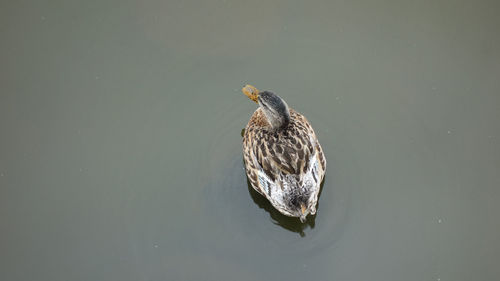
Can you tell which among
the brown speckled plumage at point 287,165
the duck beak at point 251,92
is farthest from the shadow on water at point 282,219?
the duck beak at point 251,92

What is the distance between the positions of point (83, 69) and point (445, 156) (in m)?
3.65

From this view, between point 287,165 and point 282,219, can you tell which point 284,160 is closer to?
point 287,165

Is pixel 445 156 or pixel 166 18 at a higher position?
pixel 166 18

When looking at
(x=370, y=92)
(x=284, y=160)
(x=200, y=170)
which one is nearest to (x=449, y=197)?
(x=370, y=92)

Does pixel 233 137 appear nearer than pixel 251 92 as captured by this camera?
No

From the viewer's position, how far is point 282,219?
4.42 meters

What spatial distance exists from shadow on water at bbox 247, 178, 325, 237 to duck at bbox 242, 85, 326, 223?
0.64ft

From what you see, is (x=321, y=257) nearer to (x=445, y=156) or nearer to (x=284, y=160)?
(x=284, y=160)

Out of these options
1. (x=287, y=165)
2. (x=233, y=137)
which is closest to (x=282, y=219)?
(x=287, y=165)

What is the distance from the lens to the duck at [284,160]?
3918 mm

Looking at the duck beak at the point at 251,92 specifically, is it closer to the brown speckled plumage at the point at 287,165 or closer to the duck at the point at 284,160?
the duck at the point at 284,160

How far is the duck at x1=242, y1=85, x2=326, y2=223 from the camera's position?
3918 millimetres

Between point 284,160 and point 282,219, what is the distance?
2.43 ft

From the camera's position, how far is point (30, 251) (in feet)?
14.4
